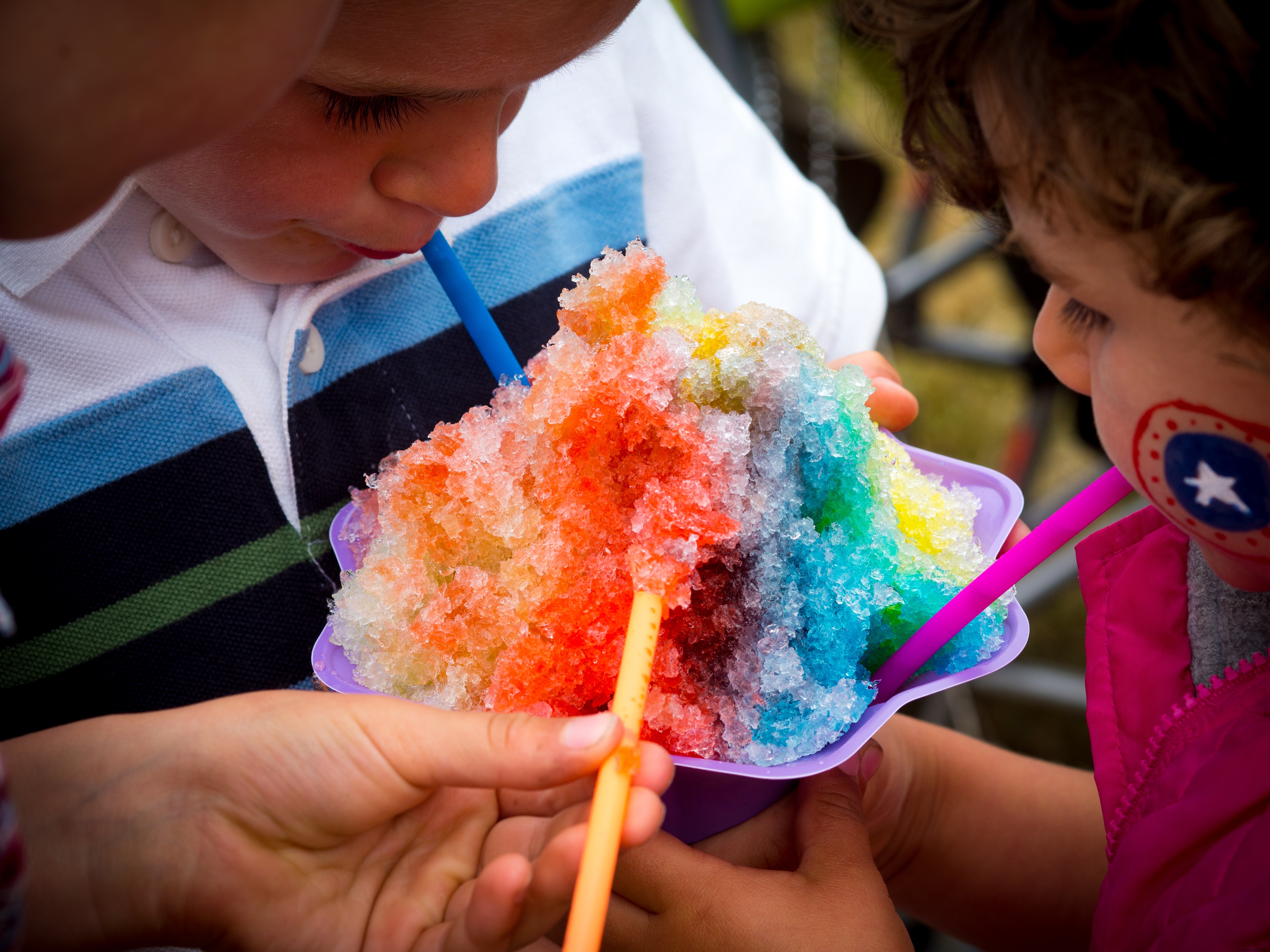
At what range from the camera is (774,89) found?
1.19 m

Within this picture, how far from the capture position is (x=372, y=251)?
561mm

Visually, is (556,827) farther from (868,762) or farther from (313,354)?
(313,354)

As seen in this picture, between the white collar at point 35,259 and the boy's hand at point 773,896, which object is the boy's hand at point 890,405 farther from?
the white collar at point 35,259

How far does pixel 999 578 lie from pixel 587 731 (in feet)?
0.66

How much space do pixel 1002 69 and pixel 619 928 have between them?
47 centimetres

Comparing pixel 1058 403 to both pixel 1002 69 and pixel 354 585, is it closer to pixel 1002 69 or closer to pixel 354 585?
pixel 1002 69

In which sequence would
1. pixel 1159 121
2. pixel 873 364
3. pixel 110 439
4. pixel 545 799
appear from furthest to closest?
pixel 873 364
pixel 110 439
pixel 545 799
pixel 1159 121

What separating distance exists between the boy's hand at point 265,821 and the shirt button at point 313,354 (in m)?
0.25

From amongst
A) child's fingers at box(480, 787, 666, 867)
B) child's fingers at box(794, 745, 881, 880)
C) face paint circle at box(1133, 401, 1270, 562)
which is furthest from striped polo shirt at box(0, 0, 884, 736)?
face paint circle at box(1133, 401, 1270, 562)

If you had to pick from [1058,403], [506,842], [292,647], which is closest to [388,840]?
[506,842]

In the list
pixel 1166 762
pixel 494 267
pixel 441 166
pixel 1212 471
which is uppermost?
pixel 441 166

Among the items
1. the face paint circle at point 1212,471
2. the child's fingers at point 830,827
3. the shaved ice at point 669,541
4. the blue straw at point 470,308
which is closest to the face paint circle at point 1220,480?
the face paint circle at point 1212,471

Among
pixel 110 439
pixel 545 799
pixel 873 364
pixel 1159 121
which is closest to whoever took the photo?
pixel 1159 121

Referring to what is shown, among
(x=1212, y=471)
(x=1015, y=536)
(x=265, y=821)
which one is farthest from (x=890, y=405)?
(x=265, y=821)
